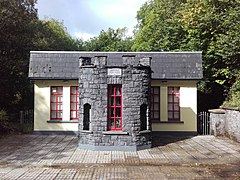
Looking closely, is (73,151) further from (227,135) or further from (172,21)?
(172,21)

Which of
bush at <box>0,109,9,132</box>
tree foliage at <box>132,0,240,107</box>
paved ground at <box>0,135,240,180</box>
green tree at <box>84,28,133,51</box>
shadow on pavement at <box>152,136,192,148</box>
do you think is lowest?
paved ground at <box>0,135,240,180</box>

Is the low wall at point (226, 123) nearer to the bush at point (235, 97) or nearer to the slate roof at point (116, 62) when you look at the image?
the bush at point (235, 97)

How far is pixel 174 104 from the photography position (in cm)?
1709

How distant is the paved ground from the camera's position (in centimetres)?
916

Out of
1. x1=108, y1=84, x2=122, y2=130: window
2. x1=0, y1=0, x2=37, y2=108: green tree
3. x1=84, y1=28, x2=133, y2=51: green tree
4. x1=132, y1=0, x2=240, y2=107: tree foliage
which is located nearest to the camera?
x1=108, y1=84, x2=122, y2=130: window

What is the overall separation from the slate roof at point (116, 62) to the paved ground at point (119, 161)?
13.3ft

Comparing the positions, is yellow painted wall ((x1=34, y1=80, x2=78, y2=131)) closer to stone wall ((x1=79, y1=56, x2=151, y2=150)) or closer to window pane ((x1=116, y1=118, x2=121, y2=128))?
stone wall ((x1=79, y1=56, x2=151, y2=150))

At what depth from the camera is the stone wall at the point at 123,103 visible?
12.9 metres

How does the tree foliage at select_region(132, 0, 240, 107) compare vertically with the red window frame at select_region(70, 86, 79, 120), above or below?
above

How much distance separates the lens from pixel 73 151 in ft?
41.3

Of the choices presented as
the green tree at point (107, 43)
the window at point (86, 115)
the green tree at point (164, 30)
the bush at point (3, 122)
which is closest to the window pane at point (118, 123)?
the window at point (86, 115)

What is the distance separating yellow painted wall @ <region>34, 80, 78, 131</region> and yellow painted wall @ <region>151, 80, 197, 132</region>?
5082 mm

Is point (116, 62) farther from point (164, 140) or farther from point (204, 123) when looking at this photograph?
point (204, 123)

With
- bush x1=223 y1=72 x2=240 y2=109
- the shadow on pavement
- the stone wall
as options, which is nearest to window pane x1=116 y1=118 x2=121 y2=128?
the stone wall
